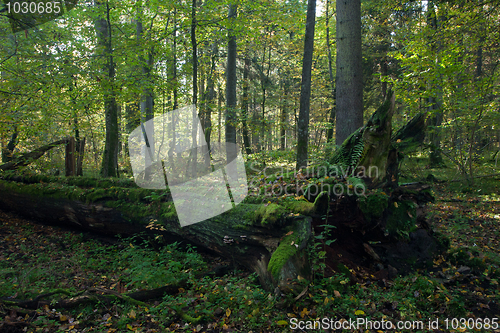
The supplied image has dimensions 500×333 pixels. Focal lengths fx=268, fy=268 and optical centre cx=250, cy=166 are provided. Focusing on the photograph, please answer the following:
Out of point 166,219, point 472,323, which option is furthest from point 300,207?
point 166,219

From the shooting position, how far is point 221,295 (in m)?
3.66

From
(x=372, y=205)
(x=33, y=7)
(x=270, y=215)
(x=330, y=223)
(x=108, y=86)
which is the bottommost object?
(x=330, y=223)

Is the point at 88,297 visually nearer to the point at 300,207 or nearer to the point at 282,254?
the point at 282,254

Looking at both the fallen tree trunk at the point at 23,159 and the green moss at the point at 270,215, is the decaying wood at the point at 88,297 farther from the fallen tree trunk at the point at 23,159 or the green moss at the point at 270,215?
the fallen tree trunk at the point at 23,159

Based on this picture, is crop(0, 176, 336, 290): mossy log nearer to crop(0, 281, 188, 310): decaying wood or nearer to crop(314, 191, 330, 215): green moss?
crop(314, 191, 330, 215): green moss

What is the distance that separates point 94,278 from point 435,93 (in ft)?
32.4

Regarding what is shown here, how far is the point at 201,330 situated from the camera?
10.1ft

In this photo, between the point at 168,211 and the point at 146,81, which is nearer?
the point at 168,211

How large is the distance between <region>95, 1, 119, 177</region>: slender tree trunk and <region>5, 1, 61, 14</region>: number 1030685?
1.79 meters

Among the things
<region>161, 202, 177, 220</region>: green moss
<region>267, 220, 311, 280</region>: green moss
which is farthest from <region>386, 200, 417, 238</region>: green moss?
<region>161, 202, 177, 220</region>: green moss

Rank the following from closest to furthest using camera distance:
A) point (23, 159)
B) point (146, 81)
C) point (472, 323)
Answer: point (472, 323) < point (146, 81) < point (23, 159)

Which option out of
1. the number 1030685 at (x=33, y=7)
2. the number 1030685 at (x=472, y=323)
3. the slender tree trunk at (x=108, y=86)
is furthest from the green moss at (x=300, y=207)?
the slender tree trunk at (x=108, y=86)

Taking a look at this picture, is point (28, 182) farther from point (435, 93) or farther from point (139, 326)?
point (435, 93)

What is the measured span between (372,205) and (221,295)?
2.70 meters
